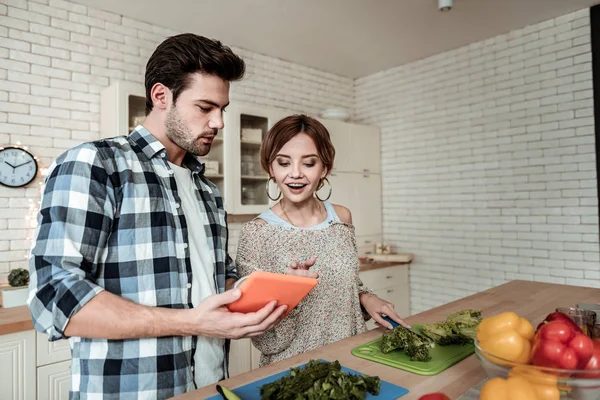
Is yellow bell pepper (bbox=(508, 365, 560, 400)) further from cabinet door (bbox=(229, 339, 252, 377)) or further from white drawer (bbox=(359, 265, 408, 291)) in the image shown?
white drawer (bbox=(359, 265, 408, 291))

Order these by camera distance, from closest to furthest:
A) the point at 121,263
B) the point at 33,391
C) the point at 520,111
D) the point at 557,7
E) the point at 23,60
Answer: the point at 121,263 → the point at 33,391 → the point at 23,60 → the point at 557,7 → the point at 520,111

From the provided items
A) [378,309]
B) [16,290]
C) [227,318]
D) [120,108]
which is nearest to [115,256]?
[227,318]

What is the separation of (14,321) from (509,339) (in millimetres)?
2537

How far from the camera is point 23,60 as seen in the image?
10.1 ft

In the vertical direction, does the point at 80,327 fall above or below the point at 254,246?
below

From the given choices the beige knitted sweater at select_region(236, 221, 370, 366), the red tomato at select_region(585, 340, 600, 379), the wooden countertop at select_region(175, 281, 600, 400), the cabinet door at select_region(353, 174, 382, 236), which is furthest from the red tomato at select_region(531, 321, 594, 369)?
A: the cabinet door at select_region(353, 174, 382, 236)

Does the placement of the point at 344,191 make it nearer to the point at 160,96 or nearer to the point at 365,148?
the point at 365,148

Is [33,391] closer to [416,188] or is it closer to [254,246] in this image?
[254,246]

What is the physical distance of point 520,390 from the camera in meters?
0.80

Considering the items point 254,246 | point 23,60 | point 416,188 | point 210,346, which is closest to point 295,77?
point 416,188

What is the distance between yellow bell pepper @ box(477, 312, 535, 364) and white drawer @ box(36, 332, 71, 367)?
2.48 m

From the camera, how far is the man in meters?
1.09

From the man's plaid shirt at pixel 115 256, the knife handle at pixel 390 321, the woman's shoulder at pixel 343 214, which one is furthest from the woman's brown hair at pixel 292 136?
the knife handle at pixel 390 321

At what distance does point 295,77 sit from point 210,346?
154 inches
